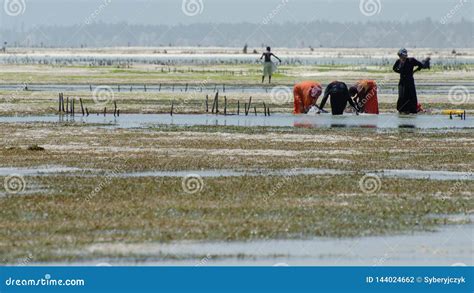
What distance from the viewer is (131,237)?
1959 centimetres

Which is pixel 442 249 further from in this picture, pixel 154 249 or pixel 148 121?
pixel 148 121

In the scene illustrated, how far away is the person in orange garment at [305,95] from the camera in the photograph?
48.6m

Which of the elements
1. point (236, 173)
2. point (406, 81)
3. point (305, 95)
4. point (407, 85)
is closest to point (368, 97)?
point (407, 85)

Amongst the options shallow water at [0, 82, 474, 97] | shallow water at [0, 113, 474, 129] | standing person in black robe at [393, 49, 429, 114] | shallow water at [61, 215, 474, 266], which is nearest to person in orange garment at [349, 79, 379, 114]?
shallow water at [0, 113, 474, 129]

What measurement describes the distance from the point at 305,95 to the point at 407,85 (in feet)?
13.3

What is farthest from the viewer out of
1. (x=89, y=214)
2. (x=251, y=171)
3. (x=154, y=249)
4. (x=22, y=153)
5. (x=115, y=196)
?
(x=22, y=153)

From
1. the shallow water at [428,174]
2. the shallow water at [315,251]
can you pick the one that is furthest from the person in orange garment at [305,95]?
the shallow water at [315,251]

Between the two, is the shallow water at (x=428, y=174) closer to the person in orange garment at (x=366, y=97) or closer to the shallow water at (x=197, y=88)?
the person in orange garment at (x=366, y=97)

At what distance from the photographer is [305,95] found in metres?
48.7

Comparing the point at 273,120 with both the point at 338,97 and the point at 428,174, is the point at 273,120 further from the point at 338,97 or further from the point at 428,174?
the point at 428,174
